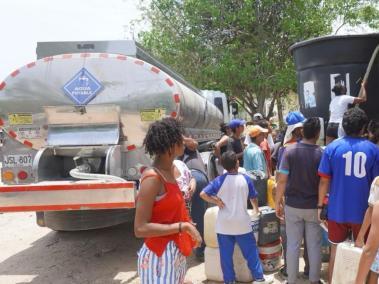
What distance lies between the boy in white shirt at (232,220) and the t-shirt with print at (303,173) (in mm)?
461

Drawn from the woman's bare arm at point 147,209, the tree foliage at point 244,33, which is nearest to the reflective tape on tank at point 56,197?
the woman's bare arm at point 147,209

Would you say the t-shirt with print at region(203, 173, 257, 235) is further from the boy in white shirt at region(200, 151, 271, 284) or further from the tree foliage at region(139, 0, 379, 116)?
the tree foliage at region(139, 0, 379, 116)

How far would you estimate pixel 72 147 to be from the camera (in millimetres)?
5160

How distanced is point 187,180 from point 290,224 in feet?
3.62

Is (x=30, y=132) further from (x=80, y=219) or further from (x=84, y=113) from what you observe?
Result: (x=80, y=219)

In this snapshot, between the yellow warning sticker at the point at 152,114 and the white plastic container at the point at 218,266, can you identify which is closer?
the white plastic container at the point at 218,266

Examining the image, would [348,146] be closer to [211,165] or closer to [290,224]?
[290,224]

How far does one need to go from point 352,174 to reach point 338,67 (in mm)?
1645

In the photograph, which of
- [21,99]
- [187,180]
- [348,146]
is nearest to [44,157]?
[21,99]

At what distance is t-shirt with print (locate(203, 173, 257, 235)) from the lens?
4.13m

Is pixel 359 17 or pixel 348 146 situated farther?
pixel 359 17

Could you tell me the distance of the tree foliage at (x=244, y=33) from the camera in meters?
17.2

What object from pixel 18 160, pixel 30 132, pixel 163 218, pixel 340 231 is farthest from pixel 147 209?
pixel 18 160

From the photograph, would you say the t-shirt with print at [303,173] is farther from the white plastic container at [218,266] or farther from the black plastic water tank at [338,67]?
the black plastic water tank at [338,67]
